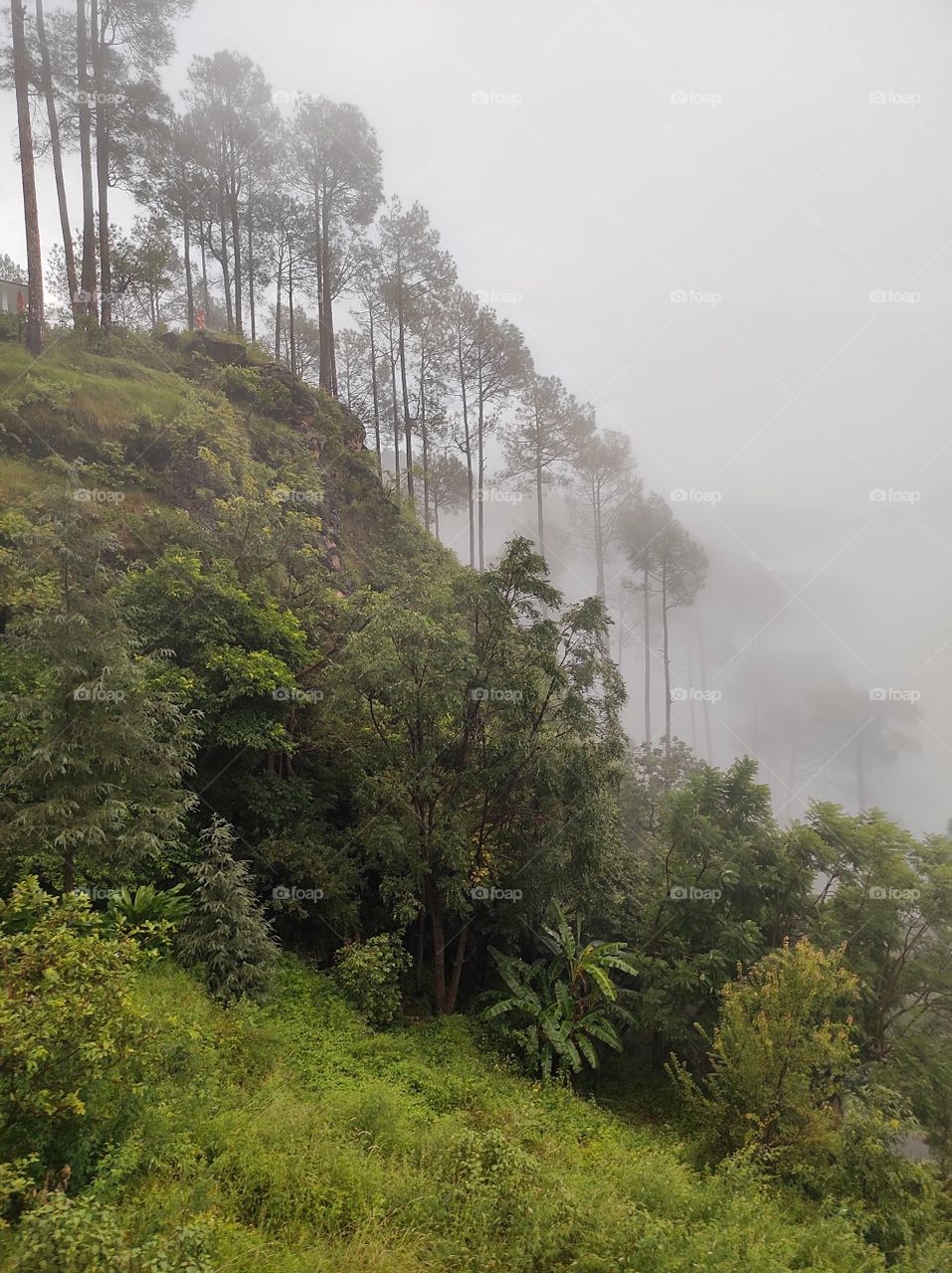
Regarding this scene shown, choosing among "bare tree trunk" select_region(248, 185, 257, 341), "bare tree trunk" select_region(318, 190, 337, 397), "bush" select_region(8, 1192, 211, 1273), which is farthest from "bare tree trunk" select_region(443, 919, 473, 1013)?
"bare tree trunk" select_region(248, 185, 257, 341)

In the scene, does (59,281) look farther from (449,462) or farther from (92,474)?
(92,474)

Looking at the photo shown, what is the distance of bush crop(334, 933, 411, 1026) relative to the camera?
10.8m

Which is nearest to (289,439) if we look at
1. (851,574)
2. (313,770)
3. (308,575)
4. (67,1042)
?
(308,575)

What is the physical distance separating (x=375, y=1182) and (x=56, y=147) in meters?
31.2

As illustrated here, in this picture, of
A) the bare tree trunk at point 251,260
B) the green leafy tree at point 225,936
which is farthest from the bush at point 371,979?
the bare tree trunk at point 251,260

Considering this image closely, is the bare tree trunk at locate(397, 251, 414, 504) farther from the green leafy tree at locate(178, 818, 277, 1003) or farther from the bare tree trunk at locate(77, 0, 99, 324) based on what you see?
the green leafy tree at locate(178, 818, 277, 1003)

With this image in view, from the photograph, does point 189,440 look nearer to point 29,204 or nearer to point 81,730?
point 29,204

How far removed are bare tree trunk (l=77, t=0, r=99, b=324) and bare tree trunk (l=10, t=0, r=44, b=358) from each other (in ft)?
8.58

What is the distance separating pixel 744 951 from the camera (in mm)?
12867

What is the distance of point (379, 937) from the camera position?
11484mm

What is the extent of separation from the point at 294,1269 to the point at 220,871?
19.2ft

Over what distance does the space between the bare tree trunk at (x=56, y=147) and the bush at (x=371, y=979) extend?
874 inches

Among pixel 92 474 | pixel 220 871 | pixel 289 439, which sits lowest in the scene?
pixel 220 871

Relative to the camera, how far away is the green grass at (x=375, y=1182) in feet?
16.7
